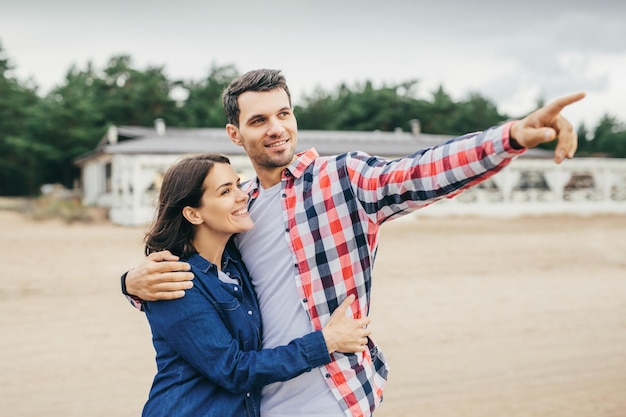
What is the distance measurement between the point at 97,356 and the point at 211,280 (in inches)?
183

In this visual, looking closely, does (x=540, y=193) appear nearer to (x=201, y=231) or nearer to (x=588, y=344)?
(x=588, y=344)

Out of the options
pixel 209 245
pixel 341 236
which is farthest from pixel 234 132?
pixel 341 236

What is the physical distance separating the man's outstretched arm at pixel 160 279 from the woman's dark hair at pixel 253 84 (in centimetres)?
58

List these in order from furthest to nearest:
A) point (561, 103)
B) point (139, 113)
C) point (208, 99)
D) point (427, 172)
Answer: point (208, 99)
point (139, 113)
point (427, 172)
point (561, 103)

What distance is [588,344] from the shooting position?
20.7ft

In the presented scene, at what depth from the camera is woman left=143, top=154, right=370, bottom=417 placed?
1746 mm

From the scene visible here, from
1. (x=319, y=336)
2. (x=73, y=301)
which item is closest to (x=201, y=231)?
(x=319, y=336)

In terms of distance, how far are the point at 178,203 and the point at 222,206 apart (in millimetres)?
152

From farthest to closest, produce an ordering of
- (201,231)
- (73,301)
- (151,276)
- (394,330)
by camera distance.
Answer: (73,301), (394,330), (201,231), (151,276)

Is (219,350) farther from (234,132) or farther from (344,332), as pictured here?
(234,132)

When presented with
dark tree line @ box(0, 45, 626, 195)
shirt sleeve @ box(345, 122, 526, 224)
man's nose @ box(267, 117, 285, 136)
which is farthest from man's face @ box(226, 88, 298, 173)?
dark tree line @ box(0, 45, 626, 195)

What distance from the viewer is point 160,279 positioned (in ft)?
5.82

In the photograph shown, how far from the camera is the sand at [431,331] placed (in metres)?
4.72

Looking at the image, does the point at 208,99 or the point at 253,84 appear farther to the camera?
the point at 208,99
